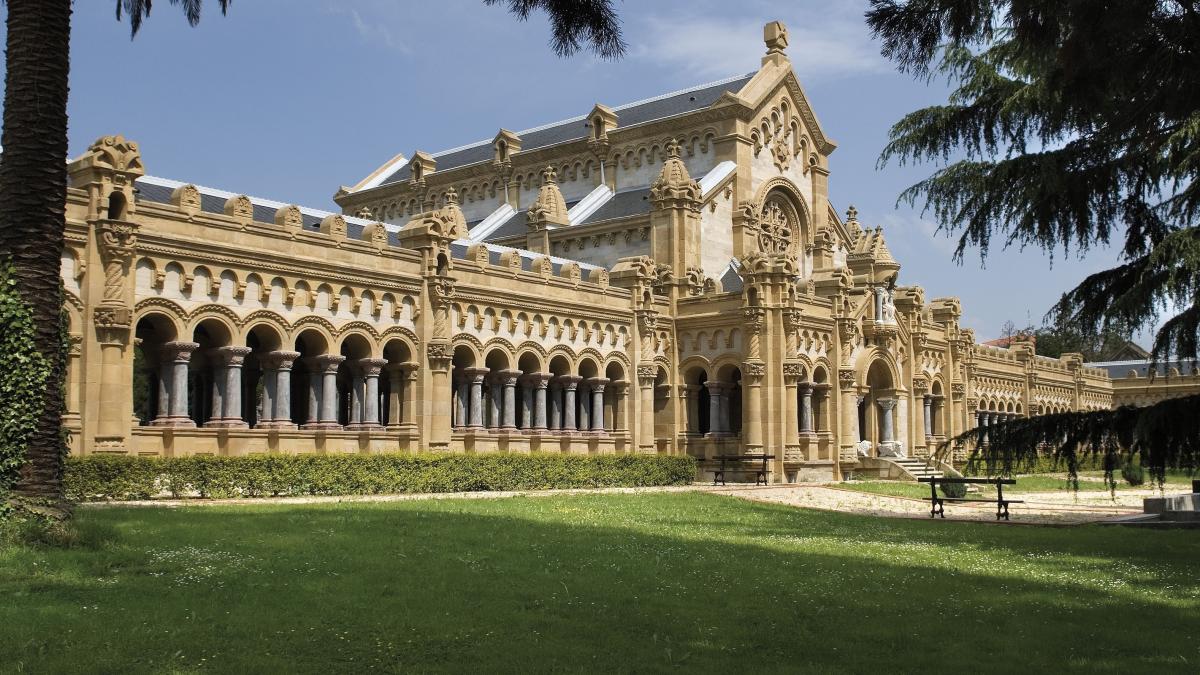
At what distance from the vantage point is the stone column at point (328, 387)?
37.4 m

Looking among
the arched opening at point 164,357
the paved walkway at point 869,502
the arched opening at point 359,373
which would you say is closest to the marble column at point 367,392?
the arched opening at point 359,373

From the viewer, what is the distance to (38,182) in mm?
17344

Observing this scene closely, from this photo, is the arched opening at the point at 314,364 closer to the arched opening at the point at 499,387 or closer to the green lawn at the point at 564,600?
the arched opening at the point at 499,387

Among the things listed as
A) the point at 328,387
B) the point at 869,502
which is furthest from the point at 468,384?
the point at 869,502

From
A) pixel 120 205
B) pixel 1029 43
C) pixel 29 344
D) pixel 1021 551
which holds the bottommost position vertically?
pixel 1021 551

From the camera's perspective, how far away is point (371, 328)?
127 ft

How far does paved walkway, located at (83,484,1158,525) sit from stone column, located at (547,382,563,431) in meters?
6.38

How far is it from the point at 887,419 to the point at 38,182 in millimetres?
49046

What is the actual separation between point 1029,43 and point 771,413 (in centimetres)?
3979

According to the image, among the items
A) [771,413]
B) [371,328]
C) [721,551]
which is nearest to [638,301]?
[771,413]

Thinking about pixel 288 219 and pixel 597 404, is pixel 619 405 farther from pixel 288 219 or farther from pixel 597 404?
pixel 288 219

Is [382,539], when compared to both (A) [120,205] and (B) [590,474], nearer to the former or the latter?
(A) [120,205]

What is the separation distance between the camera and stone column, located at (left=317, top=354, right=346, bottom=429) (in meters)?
37.4

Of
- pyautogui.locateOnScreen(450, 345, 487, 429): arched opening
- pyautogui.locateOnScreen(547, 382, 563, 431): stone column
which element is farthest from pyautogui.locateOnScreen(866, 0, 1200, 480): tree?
pyautogui.locateOnScreen(547, 382, 563, 431): stone column
